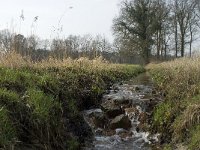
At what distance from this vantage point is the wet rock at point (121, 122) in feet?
25.0

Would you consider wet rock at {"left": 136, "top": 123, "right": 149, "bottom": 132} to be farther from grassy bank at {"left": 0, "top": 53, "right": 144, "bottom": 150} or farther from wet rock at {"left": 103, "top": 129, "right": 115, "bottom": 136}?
grassy bank at {"left": 0, "top": 53, "right": 144, "bottom": 150}

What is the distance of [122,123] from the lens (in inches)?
304

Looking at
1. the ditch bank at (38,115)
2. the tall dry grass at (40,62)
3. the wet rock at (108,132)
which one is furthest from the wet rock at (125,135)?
the tall dry grass at (40,62)

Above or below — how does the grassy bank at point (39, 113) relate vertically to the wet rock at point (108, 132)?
above

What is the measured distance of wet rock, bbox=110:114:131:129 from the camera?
7617 millimetres

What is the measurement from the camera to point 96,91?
9.79 meters

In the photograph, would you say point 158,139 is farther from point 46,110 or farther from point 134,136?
point 46,110

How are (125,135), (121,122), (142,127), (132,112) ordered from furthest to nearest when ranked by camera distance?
(132,112) → (121,122) → (142,127) → (125,135)

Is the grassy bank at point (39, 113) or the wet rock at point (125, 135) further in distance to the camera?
the wet rock at point (125, 135)

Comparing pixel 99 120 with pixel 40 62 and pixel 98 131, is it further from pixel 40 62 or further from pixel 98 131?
pixel 40 62

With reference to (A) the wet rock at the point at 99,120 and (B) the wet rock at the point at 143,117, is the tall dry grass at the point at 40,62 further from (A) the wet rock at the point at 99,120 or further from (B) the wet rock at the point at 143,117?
(B) the wet rock at the point at 143,117

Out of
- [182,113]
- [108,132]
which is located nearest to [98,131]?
[108,132]

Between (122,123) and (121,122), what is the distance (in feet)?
0.11

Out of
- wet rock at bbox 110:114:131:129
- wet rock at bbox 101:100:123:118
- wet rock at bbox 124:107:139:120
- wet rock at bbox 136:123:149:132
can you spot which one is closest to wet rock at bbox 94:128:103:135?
wet rock at bbox 110:114:131:129
